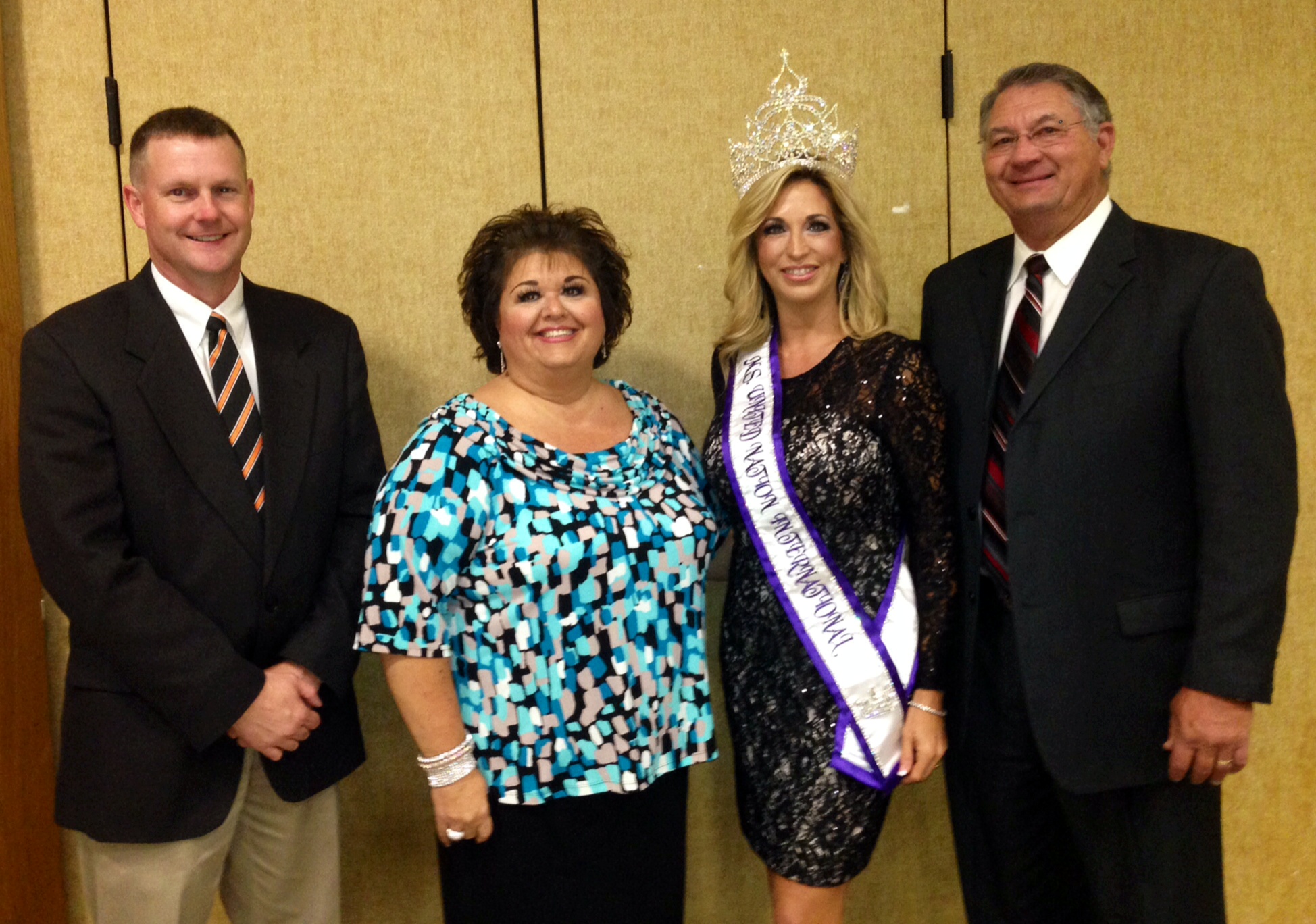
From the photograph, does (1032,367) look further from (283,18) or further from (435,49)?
(283,18)

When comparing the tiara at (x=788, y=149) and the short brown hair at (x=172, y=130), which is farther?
the tiara at (x=788, y=149)

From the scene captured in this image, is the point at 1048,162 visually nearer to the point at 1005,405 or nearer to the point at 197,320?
the point at 1005,405

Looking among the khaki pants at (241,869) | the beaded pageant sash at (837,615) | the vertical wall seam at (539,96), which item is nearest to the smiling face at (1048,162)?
the beaded pageant sash at (837,615)

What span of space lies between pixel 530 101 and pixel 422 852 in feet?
5.23

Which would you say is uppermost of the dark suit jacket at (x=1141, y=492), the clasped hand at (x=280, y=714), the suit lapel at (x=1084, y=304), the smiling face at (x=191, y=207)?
the smiling face at (x=191, y=207)

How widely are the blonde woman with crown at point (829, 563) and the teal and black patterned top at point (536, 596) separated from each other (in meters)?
0.18

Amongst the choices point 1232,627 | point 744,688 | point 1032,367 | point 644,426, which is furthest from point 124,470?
point 1232,627

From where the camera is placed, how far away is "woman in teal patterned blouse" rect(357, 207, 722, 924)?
1.45 metres

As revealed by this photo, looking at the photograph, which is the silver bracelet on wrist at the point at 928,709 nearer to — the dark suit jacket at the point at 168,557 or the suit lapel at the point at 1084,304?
the suit lapel at the point at 1084,304

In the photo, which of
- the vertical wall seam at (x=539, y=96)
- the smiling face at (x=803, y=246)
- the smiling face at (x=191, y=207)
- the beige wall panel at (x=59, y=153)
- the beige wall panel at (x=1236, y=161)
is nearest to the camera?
the smiling face at (x=191, y=207)

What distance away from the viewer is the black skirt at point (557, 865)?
1.53 m

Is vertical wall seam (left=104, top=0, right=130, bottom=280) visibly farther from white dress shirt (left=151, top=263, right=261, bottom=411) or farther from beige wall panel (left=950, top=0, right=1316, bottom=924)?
beige wall panel (left=950, top=0, right=1316, bottom=924)

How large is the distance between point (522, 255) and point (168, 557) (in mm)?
689

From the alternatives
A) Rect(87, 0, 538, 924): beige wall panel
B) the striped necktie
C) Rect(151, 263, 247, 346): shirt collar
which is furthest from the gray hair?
Rect(151, 263, 247, 346): shirt collar
